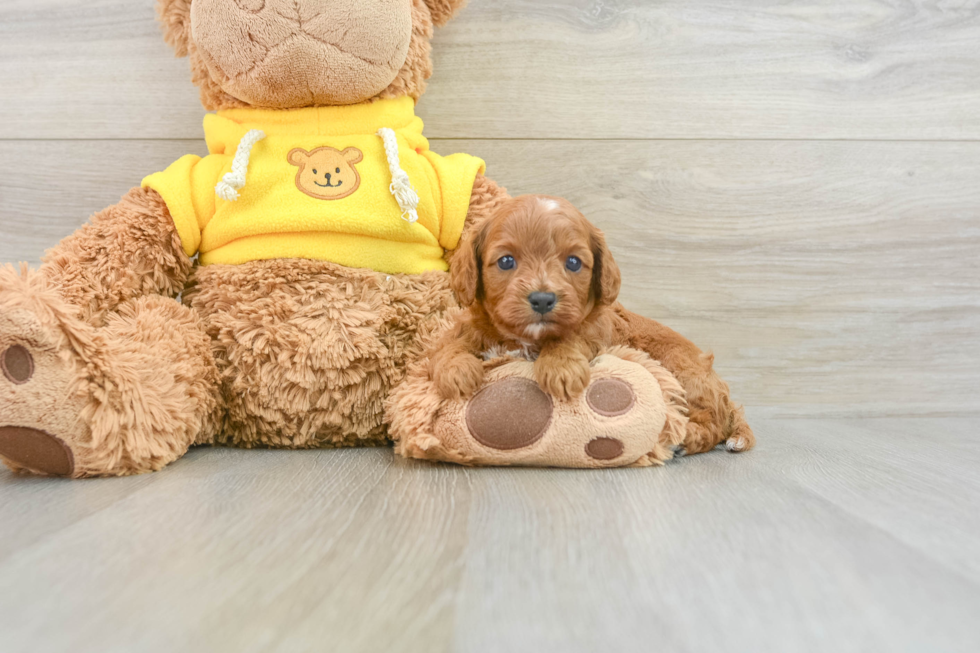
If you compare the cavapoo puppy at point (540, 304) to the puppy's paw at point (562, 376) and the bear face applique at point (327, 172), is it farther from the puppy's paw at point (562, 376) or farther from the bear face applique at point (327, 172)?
the bear face applique at point (327, 172)

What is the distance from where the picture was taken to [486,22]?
4.75 ft

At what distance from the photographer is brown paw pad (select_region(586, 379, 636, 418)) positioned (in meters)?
0.97

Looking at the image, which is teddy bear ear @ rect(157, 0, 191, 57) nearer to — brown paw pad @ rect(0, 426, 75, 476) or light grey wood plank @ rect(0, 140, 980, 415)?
light grey wood plank @ rect(0, 140, 980, 415)

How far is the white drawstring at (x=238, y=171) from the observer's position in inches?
44.1

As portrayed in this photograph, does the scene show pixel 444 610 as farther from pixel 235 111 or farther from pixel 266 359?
pixel 235 111

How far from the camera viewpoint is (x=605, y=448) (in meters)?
0.97

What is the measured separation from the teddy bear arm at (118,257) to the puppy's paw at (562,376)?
673 mm

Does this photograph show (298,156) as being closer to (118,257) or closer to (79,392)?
(118,257)

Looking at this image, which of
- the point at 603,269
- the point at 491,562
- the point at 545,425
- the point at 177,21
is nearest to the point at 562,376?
the point at 545,425

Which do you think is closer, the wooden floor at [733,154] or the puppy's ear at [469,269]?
the puppy's ear at [469,269]

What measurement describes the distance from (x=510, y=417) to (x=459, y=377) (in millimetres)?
92

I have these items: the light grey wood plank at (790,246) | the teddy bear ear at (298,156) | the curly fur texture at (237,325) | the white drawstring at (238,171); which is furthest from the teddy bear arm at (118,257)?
the light grey wood plank at (790,246)

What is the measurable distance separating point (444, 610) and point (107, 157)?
136 centimetres

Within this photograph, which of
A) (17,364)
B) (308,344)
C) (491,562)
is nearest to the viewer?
(491,562)
